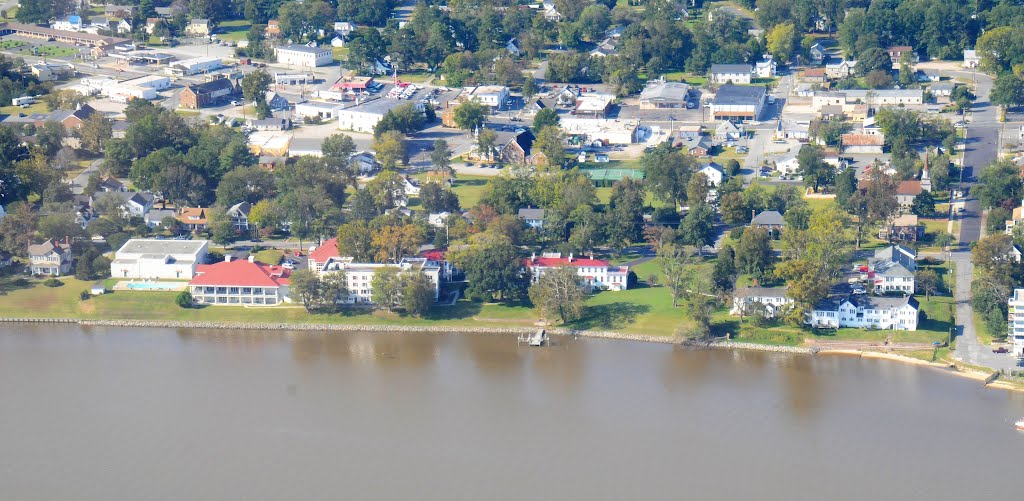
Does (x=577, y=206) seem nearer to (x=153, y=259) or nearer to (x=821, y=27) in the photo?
(x=153, y=259)

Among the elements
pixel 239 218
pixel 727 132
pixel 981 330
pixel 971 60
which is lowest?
pixel 981 330

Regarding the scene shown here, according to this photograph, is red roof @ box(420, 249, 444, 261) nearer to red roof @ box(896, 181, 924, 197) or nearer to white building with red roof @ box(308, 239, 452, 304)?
white building with red roof @ box(308, 239, 452, 304)

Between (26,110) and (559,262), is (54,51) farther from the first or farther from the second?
(559,262)

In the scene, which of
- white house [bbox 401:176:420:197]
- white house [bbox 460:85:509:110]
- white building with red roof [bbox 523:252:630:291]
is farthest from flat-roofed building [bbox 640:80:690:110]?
white building with red roof [bbox 523:252:630:291]

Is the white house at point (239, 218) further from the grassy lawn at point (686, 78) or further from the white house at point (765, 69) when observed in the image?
the white house at point (765, 69)

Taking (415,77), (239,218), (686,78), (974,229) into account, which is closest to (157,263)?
(239,218)

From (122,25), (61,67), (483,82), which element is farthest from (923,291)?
(122,25)

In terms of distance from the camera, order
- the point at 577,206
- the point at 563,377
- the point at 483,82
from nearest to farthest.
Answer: the point at 563,377
the point at 577,206
the point at 483,82
